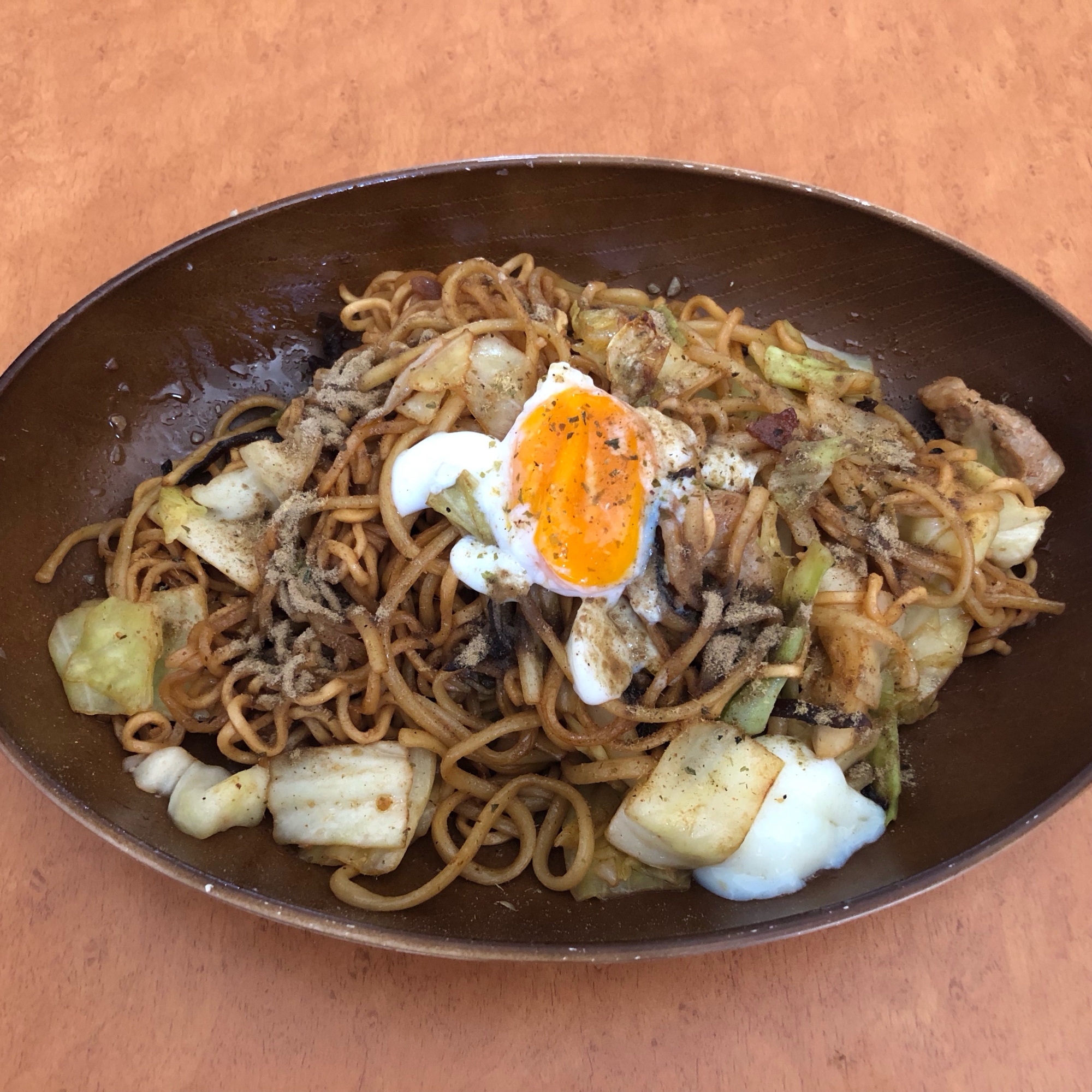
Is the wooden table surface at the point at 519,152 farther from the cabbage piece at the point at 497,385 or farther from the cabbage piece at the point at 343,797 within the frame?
the cabbage piece at the point at 497,385

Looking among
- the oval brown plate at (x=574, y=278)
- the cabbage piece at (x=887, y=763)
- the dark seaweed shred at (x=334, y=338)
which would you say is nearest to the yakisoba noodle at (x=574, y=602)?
the cabbage piece at (x=887, y=763)

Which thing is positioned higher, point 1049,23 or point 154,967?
point 1049,23

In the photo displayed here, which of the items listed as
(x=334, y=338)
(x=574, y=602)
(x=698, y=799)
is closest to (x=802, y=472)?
(x=574, y=602)

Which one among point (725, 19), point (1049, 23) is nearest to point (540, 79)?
point (725, 19)

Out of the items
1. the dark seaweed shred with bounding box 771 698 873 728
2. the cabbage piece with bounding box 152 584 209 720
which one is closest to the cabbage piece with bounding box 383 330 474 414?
the cabbage piece with bounding box 152 584 209 720

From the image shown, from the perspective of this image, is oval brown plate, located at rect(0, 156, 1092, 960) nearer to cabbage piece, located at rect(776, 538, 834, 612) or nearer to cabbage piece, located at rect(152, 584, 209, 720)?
cabbage piece, located at rect(152, 584, 209, 720)

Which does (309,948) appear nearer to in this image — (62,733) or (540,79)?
(62,733)
